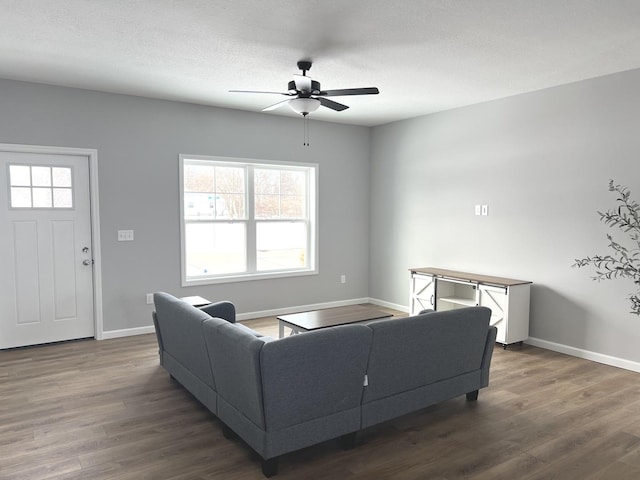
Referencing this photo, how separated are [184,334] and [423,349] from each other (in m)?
1.61

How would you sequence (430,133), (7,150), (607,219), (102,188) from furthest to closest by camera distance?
1. (430,133)
2. (102,188)
3. (7,150)
4. (607,219)

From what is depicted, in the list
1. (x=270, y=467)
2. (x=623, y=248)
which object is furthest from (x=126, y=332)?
(x=623, y=248)

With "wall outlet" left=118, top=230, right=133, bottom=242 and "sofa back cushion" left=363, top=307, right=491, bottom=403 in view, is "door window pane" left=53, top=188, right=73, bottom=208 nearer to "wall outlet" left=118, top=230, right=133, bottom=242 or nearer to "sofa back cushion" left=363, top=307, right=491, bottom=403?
"wall outlet" left=118, top=230, right=133, bottom=242

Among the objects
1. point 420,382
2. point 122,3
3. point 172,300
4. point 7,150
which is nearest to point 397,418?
point 420,382

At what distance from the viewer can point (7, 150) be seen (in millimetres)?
4395

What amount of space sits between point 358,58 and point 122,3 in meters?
1.81

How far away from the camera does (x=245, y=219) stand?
5926mm

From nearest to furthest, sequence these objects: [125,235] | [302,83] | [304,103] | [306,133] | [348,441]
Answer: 1. [348,441]
2. [302,83]
3. [304,103]
4. [125,235]
5. [306,133]

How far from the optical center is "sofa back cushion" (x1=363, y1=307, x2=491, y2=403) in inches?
106

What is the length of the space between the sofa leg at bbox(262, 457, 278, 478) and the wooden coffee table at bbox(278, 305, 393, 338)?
1.30 m

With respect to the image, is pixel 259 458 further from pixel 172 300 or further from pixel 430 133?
pixel 430 133

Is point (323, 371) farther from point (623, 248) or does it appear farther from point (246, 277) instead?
point (246, 277)

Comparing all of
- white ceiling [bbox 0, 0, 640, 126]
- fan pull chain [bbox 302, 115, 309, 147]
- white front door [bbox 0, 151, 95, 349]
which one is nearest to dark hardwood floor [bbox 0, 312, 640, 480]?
white front door [bbox 0, 151, 95, 349]

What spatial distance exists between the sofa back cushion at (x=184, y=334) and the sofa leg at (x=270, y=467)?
0.67m
